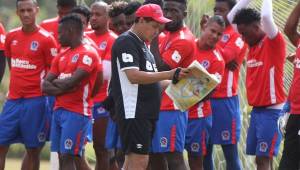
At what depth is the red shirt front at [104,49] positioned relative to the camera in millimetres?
12302

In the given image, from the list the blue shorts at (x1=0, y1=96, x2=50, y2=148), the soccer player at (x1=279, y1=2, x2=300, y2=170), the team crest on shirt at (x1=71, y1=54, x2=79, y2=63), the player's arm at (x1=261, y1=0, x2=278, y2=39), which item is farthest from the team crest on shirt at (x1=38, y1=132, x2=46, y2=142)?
the soccer player at (x1=279, y1=2, x2=300, y2=170)

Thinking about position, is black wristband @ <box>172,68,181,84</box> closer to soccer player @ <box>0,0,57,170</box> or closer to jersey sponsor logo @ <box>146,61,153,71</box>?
jersey sponsor logo @ <box>146,61,153,71</box>

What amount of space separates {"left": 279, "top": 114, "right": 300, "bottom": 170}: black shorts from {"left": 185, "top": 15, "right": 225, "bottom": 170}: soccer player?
6.45ft

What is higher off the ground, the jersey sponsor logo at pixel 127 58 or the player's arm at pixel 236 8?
the player's arm at pixel 236 8

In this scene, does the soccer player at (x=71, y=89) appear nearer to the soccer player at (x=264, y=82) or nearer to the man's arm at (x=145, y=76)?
the soccer player at (x=264, y=82)

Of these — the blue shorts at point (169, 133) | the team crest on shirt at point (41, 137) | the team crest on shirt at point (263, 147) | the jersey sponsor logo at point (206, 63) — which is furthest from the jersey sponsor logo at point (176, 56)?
the team crest on shirt at point (41, 137)

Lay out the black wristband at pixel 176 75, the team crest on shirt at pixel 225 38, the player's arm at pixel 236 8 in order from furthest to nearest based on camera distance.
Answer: the team crest on shirt at pixel 225 38 → the player's arm at pixel 236 8 → the black wristband at pixel 176 75

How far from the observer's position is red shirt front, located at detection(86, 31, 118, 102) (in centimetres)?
1230

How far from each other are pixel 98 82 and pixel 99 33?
1.08m

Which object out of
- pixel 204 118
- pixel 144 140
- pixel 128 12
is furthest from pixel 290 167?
pixel 128 12

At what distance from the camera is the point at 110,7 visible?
40.5ft

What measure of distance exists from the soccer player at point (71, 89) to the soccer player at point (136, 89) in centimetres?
161

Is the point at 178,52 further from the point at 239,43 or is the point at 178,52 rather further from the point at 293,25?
the point at 293,25

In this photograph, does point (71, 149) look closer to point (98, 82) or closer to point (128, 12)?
point (98, 82)
